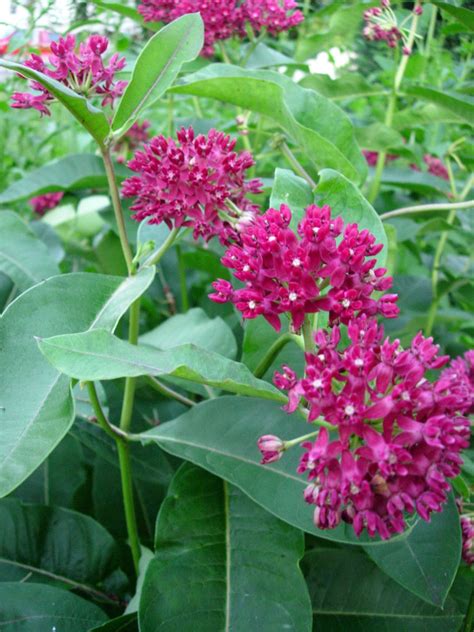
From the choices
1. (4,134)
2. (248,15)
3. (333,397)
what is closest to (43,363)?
(333,397)

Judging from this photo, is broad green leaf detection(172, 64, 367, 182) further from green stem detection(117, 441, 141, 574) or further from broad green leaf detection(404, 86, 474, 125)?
green stem detection(117, 441, 141, 574)

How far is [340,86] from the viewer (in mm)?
1499

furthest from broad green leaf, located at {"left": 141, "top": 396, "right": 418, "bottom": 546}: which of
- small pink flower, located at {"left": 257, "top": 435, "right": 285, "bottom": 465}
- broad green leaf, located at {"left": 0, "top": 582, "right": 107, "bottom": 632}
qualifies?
broad green leaf, located at {"left": 0, "top": 582, "right": 107, "bottom": 632}

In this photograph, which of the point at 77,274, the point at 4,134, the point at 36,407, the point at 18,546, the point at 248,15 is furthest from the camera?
the point at 4,134

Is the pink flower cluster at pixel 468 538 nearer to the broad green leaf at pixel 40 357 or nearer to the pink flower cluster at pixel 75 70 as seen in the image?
the broad green leaf at pixel 40 357

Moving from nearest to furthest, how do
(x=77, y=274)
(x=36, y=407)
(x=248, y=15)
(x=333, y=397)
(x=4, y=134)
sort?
1. (x=333, y=397)
2. (x=36, y=407)
3. (x=77, y=274)
4. (x=248, y=15)
5. (x=4, y=134)

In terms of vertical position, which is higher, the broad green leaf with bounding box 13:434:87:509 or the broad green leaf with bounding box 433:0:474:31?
the broad green leaf with bounding box 433:0:474:31

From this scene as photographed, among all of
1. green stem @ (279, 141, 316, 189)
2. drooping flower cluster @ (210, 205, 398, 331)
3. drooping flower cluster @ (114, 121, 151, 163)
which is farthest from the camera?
drooping flower cluster @ (114, 121, 151, 163)

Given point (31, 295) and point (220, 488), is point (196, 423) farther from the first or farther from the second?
point (31, 295)

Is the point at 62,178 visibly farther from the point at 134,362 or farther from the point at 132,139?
the point at 134,362

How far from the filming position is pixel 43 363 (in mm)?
828

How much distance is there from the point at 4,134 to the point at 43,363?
4.97 feet

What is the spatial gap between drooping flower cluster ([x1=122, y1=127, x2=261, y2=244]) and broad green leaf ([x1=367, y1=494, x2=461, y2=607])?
1.36 ft

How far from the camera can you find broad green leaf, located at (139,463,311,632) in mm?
828
